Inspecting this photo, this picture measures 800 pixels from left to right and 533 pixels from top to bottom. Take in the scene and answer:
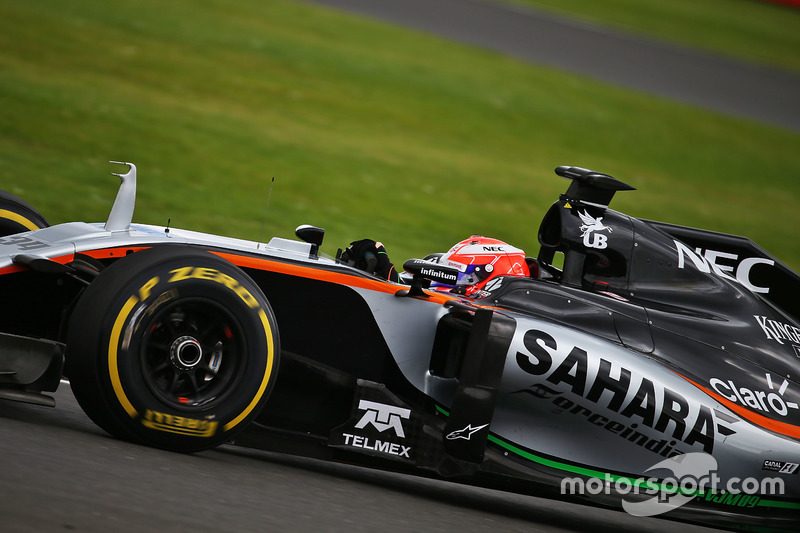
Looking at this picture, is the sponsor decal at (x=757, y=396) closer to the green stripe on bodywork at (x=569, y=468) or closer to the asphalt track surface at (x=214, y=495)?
the green stripe on bodywork at (x=569, y=468)

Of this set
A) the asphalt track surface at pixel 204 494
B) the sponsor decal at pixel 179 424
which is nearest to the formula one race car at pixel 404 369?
the sponsor decal at pixel 179 424

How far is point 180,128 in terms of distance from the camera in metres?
13.5

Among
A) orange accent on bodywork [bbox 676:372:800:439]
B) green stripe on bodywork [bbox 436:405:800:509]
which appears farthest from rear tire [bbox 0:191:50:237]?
orange accent on bodywork [bbox 676:372:800:439]

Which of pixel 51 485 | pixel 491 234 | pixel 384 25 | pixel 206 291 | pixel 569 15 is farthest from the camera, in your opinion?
pixel 569 15

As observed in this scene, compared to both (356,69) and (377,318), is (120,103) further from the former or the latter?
(377,318)

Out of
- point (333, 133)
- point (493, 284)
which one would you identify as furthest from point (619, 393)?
point (333, 133)

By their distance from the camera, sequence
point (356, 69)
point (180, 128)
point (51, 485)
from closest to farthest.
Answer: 1. point (51, 485)
2. point (180, 128)
3. point (356, 69)

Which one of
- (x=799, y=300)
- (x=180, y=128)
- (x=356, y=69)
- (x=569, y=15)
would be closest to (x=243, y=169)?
(x=180, y=128)

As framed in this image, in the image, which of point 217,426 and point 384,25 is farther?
point 384,25

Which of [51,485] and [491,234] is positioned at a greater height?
[491,234]

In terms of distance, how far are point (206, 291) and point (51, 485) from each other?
3.18 feet

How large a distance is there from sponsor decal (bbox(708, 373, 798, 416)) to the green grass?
22.3 metres

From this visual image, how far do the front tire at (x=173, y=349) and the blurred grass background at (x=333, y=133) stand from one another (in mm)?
5807

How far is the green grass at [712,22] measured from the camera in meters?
26.1
